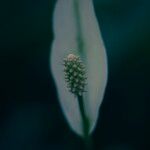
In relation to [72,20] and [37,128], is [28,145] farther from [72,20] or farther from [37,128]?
[72,20]

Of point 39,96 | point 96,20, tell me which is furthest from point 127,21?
point 39,96

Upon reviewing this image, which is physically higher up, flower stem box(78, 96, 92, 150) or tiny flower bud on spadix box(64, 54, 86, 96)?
tiny flower bud on spadix box(64, 54, 86, 96)

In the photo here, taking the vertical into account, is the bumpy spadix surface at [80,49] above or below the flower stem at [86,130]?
above

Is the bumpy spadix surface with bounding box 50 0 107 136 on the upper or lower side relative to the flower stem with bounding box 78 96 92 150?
upper
